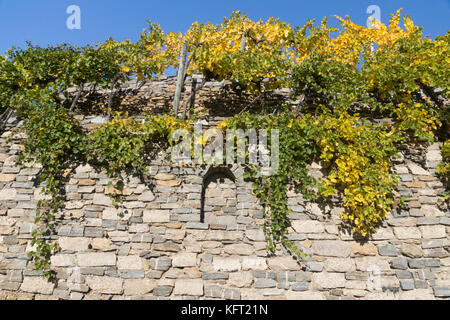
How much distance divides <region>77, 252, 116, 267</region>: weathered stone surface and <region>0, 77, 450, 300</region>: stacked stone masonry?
13 mm

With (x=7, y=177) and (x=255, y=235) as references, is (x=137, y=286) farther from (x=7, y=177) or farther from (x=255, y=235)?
(x=7, y=177)

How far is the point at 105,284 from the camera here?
383cm

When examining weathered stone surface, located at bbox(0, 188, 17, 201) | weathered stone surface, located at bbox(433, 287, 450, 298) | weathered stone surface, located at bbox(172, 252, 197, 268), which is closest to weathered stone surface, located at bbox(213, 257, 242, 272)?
weathered stone surface, located at bbox(172, 252, 197, 268)

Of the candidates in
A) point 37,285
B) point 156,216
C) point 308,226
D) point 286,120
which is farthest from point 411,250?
point 37,285

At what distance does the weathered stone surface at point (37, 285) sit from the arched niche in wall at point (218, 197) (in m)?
2.17

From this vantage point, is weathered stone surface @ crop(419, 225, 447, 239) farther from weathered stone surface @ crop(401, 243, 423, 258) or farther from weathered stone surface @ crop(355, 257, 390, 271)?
weathered stone surface @ crop(355, 257, 390, 271)

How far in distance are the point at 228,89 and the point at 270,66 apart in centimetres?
98

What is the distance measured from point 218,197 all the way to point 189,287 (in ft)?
4.25

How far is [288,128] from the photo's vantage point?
4.36 m

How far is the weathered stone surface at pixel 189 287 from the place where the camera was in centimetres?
374

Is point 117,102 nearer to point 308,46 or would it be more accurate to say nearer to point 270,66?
point 270,66

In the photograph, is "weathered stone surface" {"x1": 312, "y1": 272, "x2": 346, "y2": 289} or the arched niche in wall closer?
"weathered stone surface" {"x1": 312, "y1": 272, "x2": 346, "y2": 289}

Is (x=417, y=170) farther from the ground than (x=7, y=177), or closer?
farther from the ground

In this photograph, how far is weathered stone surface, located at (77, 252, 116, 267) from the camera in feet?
12.8
